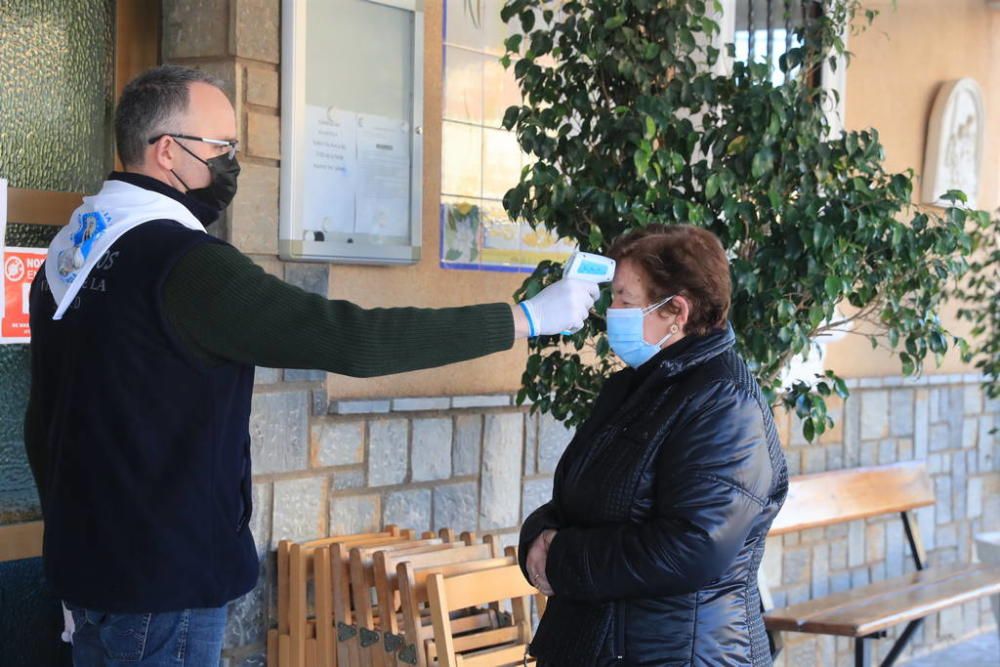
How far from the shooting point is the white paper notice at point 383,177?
394 centimetres

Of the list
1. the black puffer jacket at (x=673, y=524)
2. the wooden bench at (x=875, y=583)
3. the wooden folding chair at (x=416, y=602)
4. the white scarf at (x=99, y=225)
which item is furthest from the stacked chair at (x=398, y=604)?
the wooden bench at (x=875, y=583)

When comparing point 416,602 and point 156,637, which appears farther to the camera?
point 416,602

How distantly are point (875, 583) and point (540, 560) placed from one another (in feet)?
10.9

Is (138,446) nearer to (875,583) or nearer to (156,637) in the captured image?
(156,637)

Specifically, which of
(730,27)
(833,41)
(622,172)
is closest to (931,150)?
(730,27)

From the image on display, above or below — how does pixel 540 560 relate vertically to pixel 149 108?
below

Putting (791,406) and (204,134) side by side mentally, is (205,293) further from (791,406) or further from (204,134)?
(791,406)

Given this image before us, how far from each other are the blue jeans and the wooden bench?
8.67ft

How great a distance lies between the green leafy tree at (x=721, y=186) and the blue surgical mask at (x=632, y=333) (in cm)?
65

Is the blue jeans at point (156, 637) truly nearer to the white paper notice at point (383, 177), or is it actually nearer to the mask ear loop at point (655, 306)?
the mask ear loop at point (655, 306)

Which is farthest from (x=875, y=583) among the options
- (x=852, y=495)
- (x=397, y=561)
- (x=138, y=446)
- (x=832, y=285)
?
(x=138, y=446)

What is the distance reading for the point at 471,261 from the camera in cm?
438

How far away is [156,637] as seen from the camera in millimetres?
2336

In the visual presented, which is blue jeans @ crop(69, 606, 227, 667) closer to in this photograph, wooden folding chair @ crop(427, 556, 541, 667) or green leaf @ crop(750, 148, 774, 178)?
wooden folding chair @ crop(427, 556, 541, 667)
